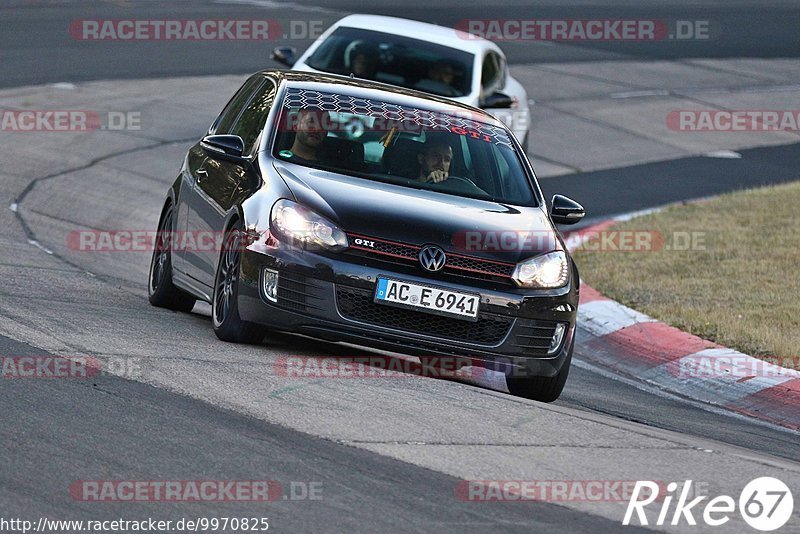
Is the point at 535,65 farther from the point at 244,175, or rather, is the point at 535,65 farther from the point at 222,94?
the point at 244,175

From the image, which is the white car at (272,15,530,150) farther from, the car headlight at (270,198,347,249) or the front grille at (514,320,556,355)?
the car headlight at (270,198,347,249)

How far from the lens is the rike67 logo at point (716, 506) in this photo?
593cm

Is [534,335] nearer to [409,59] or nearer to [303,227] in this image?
[303,227]

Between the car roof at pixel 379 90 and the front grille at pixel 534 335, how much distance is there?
1.91 m

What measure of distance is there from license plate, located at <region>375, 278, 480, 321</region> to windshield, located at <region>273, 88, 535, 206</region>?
101cm

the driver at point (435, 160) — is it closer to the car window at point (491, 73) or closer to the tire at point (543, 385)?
the tire at point (543, 385)

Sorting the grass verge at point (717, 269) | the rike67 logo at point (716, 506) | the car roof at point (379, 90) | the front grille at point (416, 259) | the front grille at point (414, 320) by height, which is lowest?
the grass verge at point (717, 269)

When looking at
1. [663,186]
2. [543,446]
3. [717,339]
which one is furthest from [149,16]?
[543,446]

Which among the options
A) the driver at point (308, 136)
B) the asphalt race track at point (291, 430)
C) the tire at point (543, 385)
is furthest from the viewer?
the driver at point (308, 136)

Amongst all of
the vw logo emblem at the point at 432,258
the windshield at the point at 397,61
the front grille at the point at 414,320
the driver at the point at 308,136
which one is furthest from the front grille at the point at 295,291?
the windshield at the point at 397,61

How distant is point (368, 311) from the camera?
7.96m

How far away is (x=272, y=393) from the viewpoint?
7.14 meters

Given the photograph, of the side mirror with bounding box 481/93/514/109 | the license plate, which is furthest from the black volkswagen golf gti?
the side mirror with bounding box 481/93/514/109

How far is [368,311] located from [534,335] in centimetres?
92
